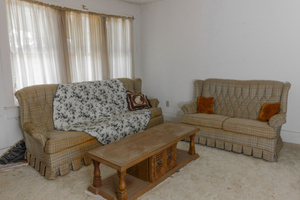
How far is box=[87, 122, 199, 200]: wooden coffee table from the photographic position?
84.7 inches

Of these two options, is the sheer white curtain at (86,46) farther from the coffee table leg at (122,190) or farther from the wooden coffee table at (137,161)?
the coffee table leg at (122,190)

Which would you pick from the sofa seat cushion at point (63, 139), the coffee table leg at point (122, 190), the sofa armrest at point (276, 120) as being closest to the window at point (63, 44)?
the sofa seat cushion at point (63, 139)

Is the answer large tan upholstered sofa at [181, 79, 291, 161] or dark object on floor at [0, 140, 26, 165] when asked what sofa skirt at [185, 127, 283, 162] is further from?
dark object on floor at [0, 140, 26, 165]

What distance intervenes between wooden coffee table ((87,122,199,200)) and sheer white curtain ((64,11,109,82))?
1.93 m

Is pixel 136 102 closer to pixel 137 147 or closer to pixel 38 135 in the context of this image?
pixel 137 147

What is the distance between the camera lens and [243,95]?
3693mm

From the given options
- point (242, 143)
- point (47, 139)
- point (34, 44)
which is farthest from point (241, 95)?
point (34, 44)

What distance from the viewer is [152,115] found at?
13.1 ft

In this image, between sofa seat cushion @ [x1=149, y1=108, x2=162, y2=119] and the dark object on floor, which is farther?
sofa seat cushion @ [x1=149, y1=108, x2=162, y2=119]

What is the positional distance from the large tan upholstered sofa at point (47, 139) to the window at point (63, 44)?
1.21 ft

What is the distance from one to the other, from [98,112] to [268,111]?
2.59 meters

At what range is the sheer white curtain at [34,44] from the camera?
10.3 ft

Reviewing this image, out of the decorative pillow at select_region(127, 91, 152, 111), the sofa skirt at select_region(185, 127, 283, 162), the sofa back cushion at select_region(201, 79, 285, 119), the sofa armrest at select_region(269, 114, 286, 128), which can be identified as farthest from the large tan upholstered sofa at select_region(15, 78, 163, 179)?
the sofa armrest at select_region(269, 114, 286, 128)

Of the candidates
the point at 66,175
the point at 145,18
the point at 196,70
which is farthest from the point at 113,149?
the point at 145,18
